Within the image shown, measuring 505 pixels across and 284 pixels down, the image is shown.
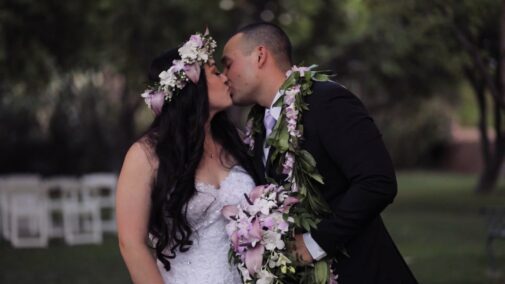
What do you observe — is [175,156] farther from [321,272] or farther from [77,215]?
[77,215]

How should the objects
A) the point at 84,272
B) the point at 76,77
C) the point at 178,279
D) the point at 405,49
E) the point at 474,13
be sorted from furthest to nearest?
the point at 76,77
the point at 405,49
the point at 84,272
the point at 474,13
the point at 178,279

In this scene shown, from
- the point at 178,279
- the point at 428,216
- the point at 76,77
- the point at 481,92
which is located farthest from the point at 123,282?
the point at 76,77

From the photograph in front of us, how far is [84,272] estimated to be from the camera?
12984 mm

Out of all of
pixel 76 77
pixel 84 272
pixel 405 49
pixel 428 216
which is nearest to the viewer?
pixel 84 272

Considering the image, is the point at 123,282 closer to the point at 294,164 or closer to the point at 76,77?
the point at 294,164

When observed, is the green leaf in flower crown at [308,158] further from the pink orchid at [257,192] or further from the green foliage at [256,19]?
the green foliage at [256,19]

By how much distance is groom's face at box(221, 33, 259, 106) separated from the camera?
179 inches

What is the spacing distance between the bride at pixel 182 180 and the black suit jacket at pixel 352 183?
1.84 feet

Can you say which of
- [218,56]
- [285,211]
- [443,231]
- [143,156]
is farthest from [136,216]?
[443,231]

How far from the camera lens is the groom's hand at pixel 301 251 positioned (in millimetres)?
4242

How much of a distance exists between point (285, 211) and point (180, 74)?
0.81 m

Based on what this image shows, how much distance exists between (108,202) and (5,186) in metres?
4.53

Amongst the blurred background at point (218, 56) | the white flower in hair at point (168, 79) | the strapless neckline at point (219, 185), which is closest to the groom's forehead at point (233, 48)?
the white flower in hair at point (168, 79)

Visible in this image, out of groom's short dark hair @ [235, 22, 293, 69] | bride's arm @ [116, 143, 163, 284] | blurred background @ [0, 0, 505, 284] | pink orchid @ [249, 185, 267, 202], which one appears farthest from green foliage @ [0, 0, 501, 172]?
bride's arm @ [116, 143, 163, 284]
